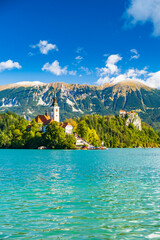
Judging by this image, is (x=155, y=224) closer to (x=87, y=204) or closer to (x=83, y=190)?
(x=87, y=204)

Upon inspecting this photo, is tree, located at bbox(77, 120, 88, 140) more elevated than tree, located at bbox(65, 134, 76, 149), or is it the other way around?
tree, located at bbox(77, 120, 88, 140)

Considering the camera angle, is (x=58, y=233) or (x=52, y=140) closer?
(x=58, y=233)

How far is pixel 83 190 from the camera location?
77.3 feet

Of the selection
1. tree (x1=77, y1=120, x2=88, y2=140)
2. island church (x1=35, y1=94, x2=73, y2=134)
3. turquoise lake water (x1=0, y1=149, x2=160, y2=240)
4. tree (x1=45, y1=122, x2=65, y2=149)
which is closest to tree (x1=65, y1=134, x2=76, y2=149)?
tree (x1=45, y1=122, x2=65, y2=149)

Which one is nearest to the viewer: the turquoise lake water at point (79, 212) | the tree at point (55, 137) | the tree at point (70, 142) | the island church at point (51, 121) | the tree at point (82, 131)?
the turquoise lake water at point (79, 212)

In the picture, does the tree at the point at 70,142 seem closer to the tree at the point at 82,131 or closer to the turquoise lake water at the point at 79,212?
the tree at the point at 82,131

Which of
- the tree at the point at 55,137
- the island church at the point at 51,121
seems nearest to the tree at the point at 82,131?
the island church at the point at 51,121

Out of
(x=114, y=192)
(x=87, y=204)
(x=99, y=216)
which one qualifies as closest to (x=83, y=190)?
(x=114, y=192)

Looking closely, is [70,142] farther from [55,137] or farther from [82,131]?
[82,131]

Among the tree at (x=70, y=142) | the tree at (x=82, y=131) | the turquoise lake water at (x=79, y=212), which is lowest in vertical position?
the turquoise lake water at (x=79, y=212)

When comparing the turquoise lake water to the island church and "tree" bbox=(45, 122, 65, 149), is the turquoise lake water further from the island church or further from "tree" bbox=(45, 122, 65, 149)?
the island church

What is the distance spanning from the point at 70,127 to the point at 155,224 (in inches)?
5927

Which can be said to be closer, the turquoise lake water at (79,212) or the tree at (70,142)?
the turquoise lake water at (79,212)

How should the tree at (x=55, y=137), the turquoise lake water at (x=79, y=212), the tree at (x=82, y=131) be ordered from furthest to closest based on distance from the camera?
the tree at (x=82, y=131) < the tree at (x=55, y=137) < the turquoise lake water at (x=79, y=212)
